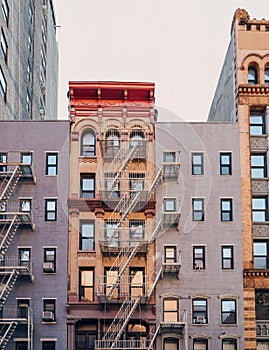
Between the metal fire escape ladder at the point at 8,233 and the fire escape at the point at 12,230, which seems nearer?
the fire escape at the point at 12,230

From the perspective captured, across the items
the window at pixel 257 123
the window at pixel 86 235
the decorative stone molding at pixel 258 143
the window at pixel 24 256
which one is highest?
the window at pixel 257 123

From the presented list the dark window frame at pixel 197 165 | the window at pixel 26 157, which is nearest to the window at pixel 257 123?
the dark window frame at pixel 197 165

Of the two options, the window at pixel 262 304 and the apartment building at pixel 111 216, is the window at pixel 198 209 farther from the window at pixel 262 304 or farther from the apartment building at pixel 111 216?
the window at pixel 262 304

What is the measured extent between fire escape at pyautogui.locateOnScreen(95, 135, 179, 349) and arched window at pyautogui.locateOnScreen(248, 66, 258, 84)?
28.6 feet

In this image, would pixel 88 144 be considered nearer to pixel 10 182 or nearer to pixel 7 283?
pixel 10 182

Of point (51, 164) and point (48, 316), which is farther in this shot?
point (51, 164)

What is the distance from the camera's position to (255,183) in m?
49.5

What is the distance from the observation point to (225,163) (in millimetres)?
49656

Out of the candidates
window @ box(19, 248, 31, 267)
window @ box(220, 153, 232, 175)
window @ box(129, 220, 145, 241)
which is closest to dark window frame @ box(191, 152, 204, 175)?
window @ box(220, 153, 232, 175)

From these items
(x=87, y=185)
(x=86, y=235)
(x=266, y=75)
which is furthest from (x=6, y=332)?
(x=266, y=75)

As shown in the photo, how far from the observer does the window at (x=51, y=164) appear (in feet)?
161

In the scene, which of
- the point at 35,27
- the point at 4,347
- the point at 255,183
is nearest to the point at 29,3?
the point at 35,27

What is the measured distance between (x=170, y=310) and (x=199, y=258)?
145 inches

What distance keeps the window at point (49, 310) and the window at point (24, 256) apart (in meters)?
2.55
